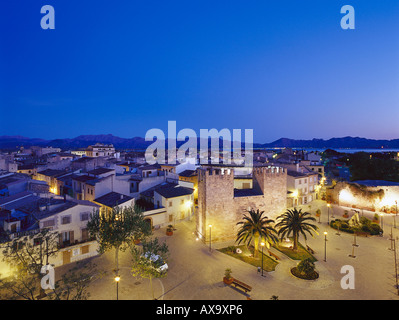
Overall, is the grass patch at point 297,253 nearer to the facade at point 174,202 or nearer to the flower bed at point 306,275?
the flower bed at point 306,275

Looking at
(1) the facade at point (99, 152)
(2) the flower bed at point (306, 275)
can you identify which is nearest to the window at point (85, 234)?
(2) the flower bed at point (306, 275)

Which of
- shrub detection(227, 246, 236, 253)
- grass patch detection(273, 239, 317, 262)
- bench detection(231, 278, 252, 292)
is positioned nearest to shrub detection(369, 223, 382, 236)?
grass patch detection(273, 239, 317, 262)

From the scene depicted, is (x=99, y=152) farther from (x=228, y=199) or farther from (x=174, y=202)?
(x=228, y=199)

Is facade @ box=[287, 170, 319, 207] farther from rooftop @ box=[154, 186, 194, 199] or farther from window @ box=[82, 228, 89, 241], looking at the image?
window @ box=[82, 228, 89, 241]

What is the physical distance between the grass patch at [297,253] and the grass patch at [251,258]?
2351 mm

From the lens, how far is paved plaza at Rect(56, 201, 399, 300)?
18922mm

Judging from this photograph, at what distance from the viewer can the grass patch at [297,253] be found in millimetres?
25766

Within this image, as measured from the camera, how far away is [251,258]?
25.6 meters

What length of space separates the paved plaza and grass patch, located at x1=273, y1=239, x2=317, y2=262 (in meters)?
0.74

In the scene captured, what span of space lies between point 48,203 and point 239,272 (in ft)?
75.5

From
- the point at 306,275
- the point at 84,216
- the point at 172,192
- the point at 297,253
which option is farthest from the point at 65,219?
the point at 297,253

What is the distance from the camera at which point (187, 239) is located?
102 ft

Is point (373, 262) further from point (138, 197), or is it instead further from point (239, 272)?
point (138, 197)
